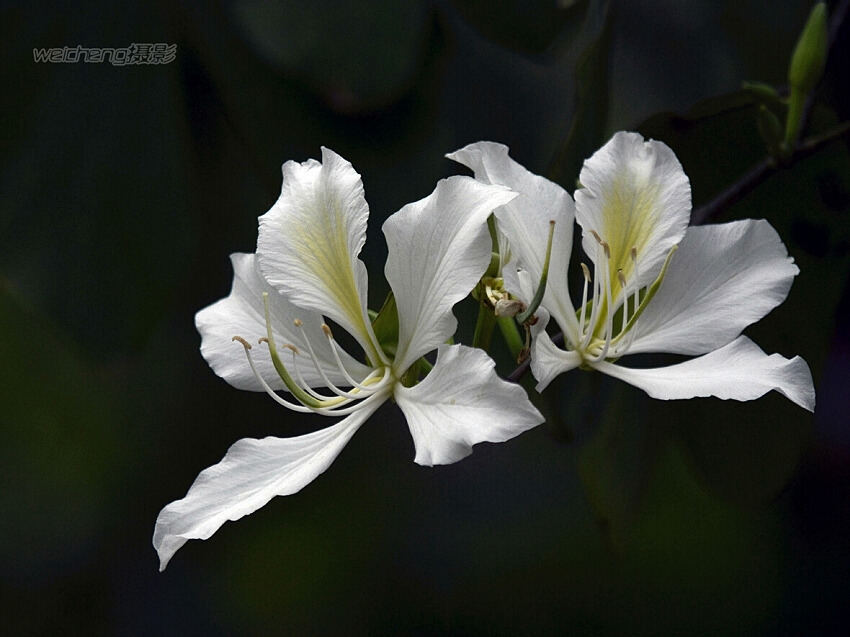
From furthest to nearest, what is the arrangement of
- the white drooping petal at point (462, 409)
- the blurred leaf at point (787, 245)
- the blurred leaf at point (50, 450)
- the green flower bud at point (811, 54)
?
the blurred leaf at point (50, 450)
the blurred leaf at point (787, 245)
the green flower bud at point (811, 54)
the white drooping petal at point (462, 409)

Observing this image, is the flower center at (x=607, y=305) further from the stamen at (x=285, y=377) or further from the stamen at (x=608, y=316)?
the stamen at (x=285, y=377)

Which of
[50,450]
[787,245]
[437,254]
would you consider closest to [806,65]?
[787,245]

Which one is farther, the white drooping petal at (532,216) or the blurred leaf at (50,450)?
the blurred leaf at (50,450)

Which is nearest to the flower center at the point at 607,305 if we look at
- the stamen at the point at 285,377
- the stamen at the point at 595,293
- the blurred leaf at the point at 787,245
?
the stamen at the point at 595,293

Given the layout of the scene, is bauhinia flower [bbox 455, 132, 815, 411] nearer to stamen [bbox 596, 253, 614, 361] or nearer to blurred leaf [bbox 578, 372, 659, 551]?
stamen [bbox 596, 253, 614, 361]

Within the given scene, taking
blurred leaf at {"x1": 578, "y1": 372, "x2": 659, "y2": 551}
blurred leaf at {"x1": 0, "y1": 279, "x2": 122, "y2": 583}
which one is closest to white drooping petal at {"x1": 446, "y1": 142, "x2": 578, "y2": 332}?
blurred leaf at {"x1": 578, "y1": 372, "x2": 659, "y2": 551}

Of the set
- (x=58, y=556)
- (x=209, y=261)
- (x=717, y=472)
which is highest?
(x=209, y=261)

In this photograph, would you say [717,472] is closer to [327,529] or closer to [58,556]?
[327,529]

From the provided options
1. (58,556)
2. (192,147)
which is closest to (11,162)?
(192,147)
